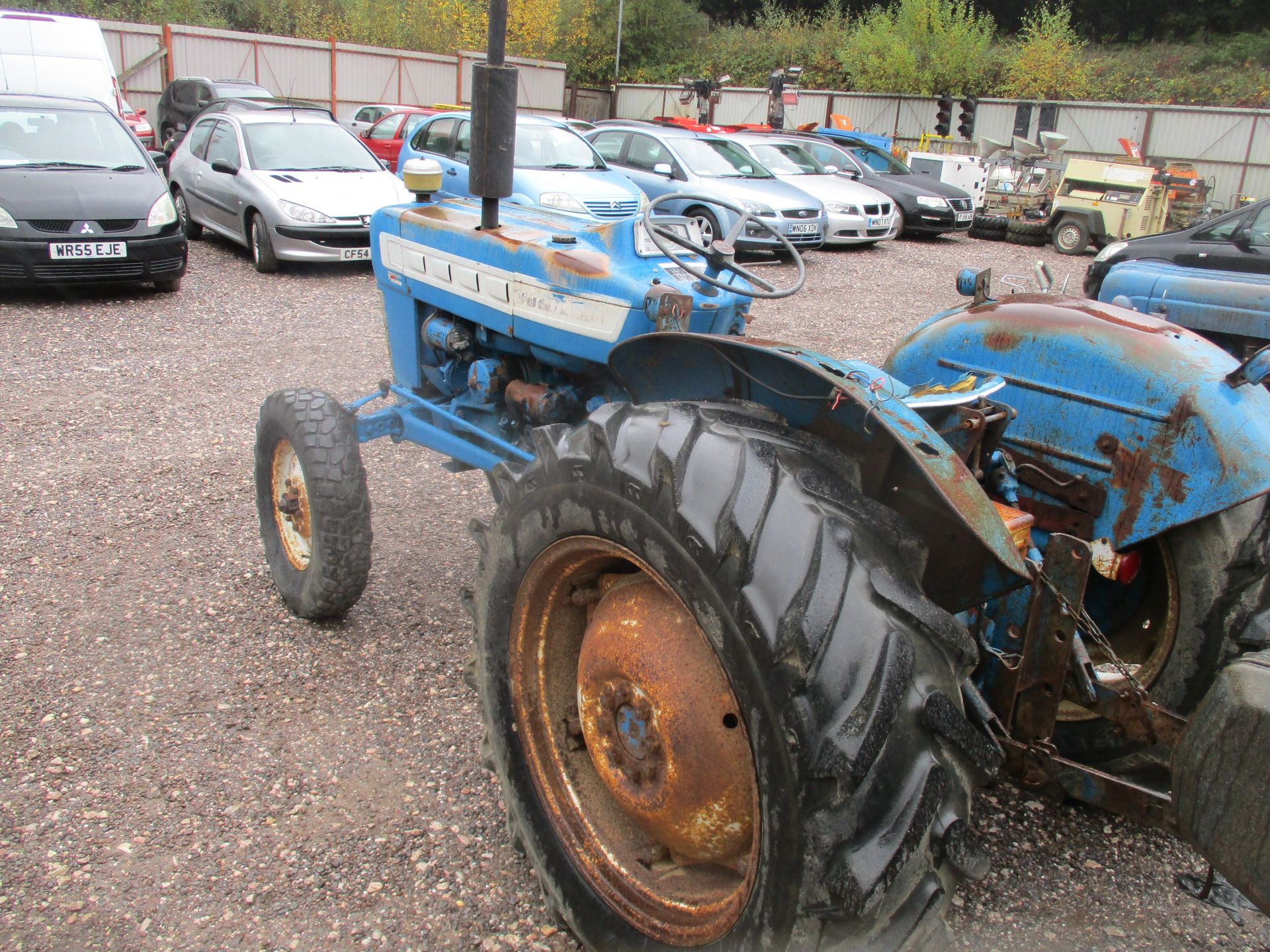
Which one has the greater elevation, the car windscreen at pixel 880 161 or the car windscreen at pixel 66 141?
the car windscreen at pixel 880 161

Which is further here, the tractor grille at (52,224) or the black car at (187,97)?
the black car at (187,97)

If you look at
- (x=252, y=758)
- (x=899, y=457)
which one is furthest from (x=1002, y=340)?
(x=252, y=758)

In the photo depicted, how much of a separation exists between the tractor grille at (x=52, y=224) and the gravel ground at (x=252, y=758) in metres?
3.32

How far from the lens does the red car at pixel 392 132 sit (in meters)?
15.4

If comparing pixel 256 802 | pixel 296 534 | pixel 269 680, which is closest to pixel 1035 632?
pixel 256 802

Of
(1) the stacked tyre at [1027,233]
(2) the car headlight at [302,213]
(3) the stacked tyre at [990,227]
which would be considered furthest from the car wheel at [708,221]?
(1) the stacked tyre at [1027,233]

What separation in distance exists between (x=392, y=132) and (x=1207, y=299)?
1339 cm

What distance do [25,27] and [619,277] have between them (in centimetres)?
1261

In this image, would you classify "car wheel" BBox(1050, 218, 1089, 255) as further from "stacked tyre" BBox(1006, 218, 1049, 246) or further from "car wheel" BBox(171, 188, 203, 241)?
"car wheel" BBox(171, 188, 203, 241)

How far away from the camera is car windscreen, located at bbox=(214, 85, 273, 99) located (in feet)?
58.1

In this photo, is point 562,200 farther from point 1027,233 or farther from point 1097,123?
point 1097,123

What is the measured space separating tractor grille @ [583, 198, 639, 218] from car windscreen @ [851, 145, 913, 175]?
7.83 metres

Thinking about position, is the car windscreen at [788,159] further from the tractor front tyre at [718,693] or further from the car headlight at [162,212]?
the tractor front tyre at [718,693]

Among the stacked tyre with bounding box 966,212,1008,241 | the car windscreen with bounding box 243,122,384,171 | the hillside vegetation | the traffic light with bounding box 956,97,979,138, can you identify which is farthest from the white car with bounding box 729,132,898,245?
the hillside vegetation
